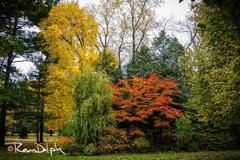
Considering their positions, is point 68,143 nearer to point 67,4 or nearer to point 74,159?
point 74,159

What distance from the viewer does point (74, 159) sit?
18250 millimetres

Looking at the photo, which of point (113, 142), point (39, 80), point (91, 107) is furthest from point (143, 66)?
point (39, 80)

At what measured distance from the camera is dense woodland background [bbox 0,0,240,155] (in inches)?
842

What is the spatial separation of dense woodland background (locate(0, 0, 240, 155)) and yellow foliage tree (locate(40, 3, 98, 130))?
8cm

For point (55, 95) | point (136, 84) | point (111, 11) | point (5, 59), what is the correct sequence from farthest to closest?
point (111, 11)
point (55, 95)
point (5, 59)
point (136, 84)

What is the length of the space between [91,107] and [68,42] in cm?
778

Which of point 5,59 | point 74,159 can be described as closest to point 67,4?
point 5,59

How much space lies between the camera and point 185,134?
25.1m

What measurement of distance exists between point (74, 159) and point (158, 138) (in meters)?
10.7

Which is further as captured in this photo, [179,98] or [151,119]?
[179,98]

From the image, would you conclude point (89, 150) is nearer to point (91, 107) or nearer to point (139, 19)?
point (91, 107)

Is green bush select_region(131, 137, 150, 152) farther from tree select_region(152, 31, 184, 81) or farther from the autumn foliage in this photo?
A: tree select_region(152, 31, 184, 81)

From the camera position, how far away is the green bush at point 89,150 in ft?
70.4

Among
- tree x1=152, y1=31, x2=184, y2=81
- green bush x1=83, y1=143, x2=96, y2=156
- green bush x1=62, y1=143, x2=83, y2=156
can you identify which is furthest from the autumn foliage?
tree x1=152, y1=31, x2=184, y2=81
